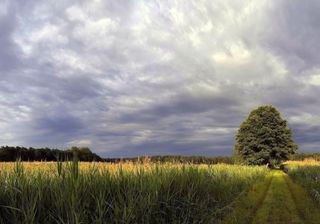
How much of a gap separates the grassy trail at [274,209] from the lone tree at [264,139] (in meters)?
35.6

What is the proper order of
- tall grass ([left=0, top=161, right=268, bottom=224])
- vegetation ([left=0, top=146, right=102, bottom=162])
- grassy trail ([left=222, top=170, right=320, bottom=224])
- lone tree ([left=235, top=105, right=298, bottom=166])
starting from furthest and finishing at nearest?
lone tree ([left=235, top=105, right=298, bottom=166]), vegetation ([left=0, top=146, right=102, bottom=162]), grassy trail ([left=222, top=170, right=320, bottom=224]), tall grass ([left=0, top=161, right=268, bottom=224])

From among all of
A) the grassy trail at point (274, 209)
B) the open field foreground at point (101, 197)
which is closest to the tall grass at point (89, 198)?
the open field foreground at point (101, 197)

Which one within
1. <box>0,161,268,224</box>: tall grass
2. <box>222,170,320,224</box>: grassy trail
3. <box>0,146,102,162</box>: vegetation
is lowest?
<box>222,170,320,224</box>: grassy trail

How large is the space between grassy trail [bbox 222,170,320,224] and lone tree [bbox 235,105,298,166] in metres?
35.6

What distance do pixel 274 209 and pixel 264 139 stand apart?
42.5 meters

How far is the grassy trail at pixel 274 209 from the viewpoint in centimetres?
1552

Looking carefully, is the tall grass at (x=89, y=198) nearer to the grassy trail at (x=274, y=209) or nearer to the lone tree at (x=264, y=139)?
the grassy trail at (x=274, y=209)

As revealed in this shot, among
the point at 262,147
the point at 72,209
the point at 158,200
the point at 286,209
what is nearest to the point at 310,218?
the point at 286,209

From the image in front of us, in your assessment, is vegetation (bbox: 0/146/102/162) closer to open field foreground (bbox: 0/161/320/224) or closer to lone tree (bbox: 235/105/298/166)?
lone tree (bbox: 235/105/298/166)

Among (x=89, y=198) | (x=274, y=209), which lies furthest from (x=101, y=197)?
(x=274, y=209)

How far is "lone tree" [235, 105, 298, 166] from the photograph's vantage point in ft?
196

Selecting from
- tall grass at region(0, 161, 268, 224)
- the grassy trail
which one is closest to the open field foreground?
tall grass at region(0, 161, 268, 224)

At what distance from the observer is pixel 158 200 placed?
1054 centimetres

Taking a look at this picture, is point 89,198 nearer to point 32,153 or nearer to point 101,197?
point 101,197
